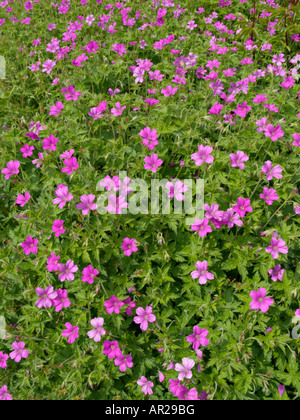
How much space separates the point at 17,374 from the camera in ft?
9.60

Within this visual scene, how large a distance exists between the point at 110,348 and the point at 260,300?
4.53ft

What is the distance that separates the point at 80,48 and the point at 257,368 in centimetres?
542

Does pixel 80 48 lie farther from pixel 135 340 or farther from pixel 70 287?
pixel 135 340

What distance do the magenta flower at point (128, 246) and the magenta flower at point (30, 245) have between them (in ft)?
2.94

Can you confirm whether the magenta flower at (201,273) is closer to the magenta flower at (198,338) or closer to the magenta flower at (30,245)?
the magenta flower at (198,338)

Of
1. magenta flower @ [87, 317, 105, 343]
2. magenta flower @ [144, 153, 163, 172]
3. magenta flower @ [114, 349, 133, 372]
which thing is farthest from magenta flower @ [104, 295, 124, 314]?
magenta flower @ [144, 153, 163, 172]

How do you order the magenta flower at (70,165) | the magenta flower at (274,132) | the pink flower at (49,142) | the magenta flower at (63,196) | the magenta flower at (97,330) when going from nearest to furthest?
the magenta flower at (97,330) < the magenta flower at (63,196) < the magenta flower at (70,165) < the magenta flower at (274,132) < the pink flower at (49,142)

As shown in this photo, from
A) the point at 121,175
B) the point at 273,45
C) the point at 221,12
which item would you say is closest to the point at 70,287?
the point at 121,175

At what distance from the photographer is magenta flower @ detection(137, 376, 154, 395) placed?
2.65 meters

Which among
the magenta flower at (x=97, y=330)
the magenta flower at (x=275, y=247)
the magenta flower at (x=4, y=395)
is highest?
the magenta flower at (x=275, y=247)

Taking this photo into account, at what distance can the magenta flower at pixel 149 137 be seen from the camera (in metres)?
3.28

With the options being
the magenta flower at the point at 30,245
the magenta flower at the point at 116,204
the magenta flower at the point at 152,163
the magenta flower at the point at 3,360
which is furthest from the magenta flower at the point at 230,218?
the magenta flower at the point at 3,360

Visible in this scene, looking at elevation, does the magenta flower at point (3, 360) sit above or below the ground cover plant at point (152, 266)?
below

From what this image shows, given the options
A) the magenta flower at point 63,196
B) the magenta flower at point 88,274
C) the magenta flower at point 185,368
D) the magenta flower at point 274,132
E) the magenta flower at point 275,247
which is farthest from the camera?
the magenta flower at point 274,132
